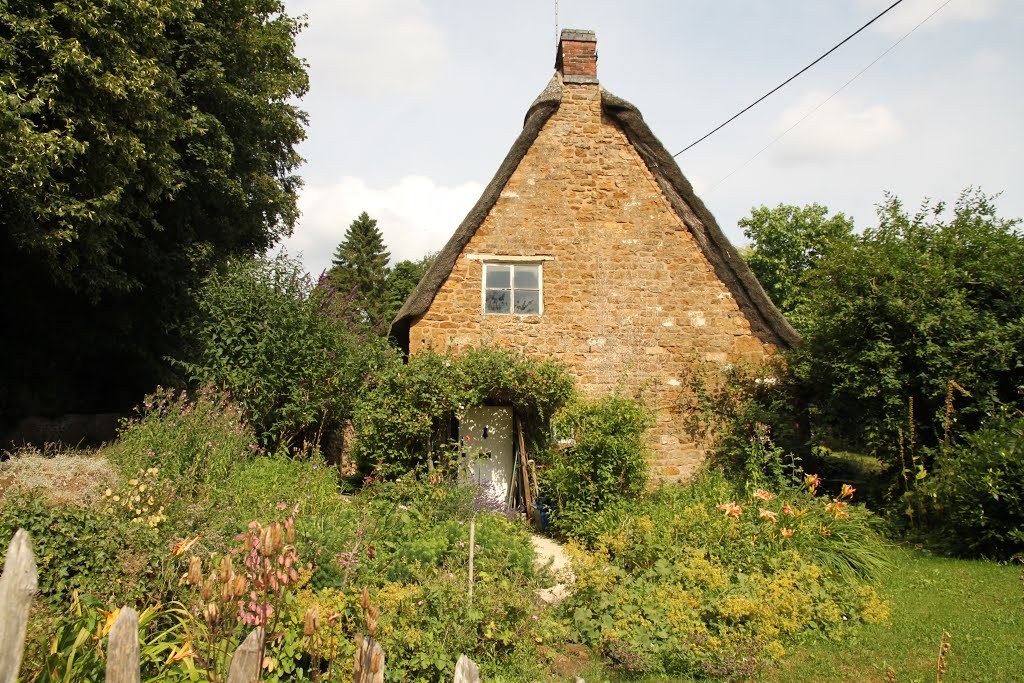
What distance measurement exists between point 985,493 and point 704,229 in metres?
5.59

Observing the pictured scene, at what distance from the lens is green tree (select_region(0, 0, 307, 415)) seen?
28.9 feet

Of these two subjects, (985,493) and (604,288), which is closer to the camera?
(985,493)

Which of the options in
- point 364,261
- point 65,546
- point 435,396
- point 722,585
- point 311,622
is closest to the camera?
point 311,622

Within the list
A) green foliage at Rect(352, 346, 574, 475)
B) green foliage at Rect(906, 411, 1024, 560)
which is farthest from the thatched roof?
green foliage at Rect(906, 411, 1024, 560)

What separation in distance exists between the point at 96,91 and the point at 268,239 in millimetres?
8874

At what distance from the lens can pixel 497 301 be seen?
10.9 m

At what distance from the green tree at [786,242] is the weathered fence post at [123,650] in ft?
84.6

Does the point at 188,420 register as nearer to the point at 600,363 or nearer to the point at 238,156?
the point at 600,363

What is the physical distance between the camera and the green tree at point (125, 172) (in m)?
8.82

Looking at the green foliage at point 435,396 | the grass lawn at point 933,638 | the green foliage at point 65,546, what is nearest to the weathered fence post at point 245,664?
the green foliage at point 65,546

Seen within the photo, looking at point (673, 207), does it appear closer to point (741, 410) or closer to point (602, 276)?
point (602, 276)

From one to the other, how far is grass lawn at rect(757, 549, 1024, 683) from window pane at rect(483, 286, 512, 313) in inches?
254

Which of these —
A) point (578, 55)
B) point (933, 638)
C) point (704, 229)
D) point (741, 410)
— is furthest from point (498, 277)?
point (933, 638)

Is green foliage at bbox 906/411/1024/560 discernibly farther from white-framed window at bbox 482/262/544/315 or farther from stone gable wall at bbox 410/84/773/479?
white-framed window at bbox 482/262/544/315
